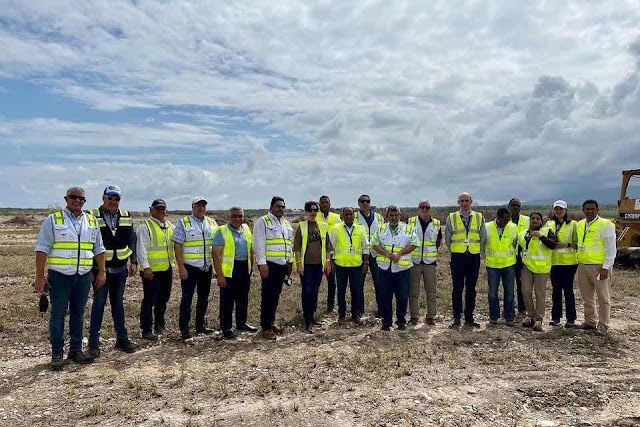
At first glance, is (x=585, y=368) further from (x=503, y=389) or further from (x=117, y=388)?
(x=117, y=388)

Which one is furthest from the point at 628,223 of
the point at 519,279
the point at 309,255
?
the point at 309,255

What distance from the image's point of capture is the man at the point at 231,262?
24.5 feet

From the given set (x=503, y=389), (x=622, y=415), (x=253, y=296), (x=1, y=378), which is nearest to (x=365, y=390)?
(x=503, y=389)

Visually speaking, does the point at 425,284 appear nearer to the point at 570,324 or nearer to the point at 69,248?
the point at 570,324

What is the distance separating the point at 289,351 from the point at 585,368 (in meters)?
3.75

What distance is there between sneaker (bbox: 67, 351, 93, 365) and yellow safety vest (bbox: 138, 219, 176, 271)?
4.93ft

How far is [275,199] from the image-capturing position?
7.71m

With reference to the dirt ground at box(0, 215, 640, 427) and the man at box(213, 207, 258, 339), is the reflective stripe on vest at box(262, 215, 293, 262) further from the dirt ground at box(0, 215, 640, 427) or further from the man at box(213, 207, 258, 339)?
the dirt ground at box(0, 215, 640, 427)

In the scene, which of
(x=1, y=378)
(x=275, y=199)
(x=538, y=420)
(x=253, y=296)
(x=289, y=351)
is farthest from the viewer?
(x=253, y=296)

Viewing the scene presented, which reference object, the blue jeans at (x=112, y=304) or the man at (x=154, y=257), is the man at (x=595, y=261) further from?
the blue jeans at (x=112, y=304)

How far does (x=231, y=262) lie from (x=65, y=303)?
226 centimetres

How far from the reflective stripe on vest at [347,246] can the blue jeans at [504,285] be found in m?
2.14

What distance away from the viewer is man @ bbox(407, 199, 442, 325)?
8273 millimetres

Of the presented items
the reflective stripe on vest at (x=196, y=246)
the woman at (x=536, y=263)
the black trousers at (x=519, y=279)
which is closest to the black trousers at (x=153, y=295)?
the reflective stripe on vest at (x=196, y=246)
